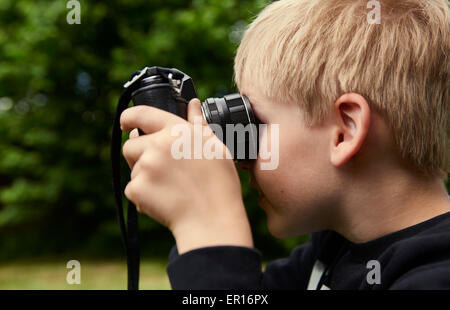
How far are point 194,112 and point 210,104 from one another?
0.09 meters

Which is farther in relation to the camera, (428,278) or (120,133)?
(120,133)

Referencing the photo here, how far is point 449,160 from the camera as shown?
0.79m

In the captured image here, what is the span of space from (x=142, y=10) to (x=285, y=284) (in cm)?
334

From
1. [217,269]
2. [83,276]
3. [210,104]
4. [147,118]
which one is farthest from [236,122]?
[83,276]

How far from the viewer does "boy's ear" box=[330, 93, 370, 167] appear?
0.68m

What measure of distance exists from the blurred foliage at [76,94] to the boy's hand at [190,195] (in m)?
2.80

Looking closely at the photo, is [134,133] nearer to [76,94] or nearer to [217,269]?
[217,269]

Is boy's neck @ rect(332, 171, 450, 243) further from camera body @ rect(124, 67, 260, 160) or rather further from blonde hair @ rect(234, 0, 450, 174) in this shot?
camera body @ rect(124, 67, 260, 160)

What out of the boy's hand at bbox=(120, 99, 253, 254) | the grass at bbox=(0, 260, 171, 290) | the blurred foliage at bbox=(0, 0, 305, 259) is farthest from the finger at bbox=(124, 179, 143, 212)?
the blurred foliage at bbox=(0, 0, 305, 259)

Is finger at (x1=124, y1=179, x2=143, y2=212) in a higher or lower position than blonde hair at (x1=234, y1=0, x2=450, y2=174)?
lower

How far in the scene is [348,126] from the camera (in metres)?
0.71

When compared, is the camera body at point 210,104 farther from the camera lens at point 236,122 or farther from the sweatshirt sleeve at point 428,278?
the sweatshirt sleeve at point 428,278

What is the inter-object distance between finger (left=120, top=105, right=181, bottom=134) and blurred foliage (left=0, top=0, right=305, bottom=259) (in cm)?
272

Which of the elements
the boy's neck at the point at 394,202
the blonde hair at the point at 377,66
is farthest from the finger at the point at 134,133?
the boy's neck at the point at 394,202
